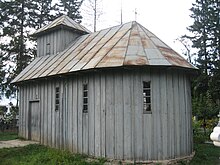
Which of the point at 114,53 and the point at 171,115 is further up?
the point at 114,53

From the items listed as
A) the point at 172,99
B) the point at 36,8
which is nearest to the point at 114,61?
the point at 172,99

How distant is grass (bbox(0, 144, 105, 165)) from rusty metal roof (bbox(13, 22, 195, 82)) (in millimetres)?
3632

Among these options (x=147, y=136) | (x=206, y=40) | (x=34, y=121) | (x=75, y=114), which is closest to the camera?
(x=147, y=136)

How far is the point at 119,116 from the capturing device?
34.1ft

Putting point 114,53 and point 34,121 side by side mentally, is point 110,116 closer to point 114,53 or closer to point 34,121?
point 114,53

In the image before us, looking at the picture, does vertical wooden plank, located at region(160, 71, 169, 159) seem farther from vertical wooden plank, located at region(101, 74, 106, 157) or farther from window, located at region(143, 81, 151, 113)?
vertical wooden plank, located at region(101, 74, 106, 157)

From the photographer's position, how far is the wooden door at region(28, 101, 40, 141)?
1480 cm

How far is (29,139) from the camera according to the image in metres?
15.6

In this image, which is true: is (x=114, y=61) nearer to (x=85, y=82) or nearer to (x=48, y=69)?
(x=85, y=82)

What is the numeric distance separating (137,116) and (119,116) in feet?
2.34

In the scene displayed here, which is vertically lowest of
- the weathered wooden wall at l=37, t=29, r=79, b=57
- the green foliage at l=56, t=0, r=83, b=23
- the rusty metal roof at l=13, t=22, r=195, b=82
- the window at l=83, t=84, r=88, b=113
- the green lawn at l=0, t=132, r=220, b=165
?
the green lawn at l=0, t=132, r=220, b=165

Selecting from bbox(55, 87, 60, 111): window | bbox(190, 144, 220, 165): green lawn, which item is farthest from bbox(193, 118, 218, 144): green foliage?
bbox(55, 87, 60, 111): window

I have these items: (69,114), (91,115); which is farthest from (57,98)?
(91,115)

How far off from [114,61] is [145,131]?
3.00m
